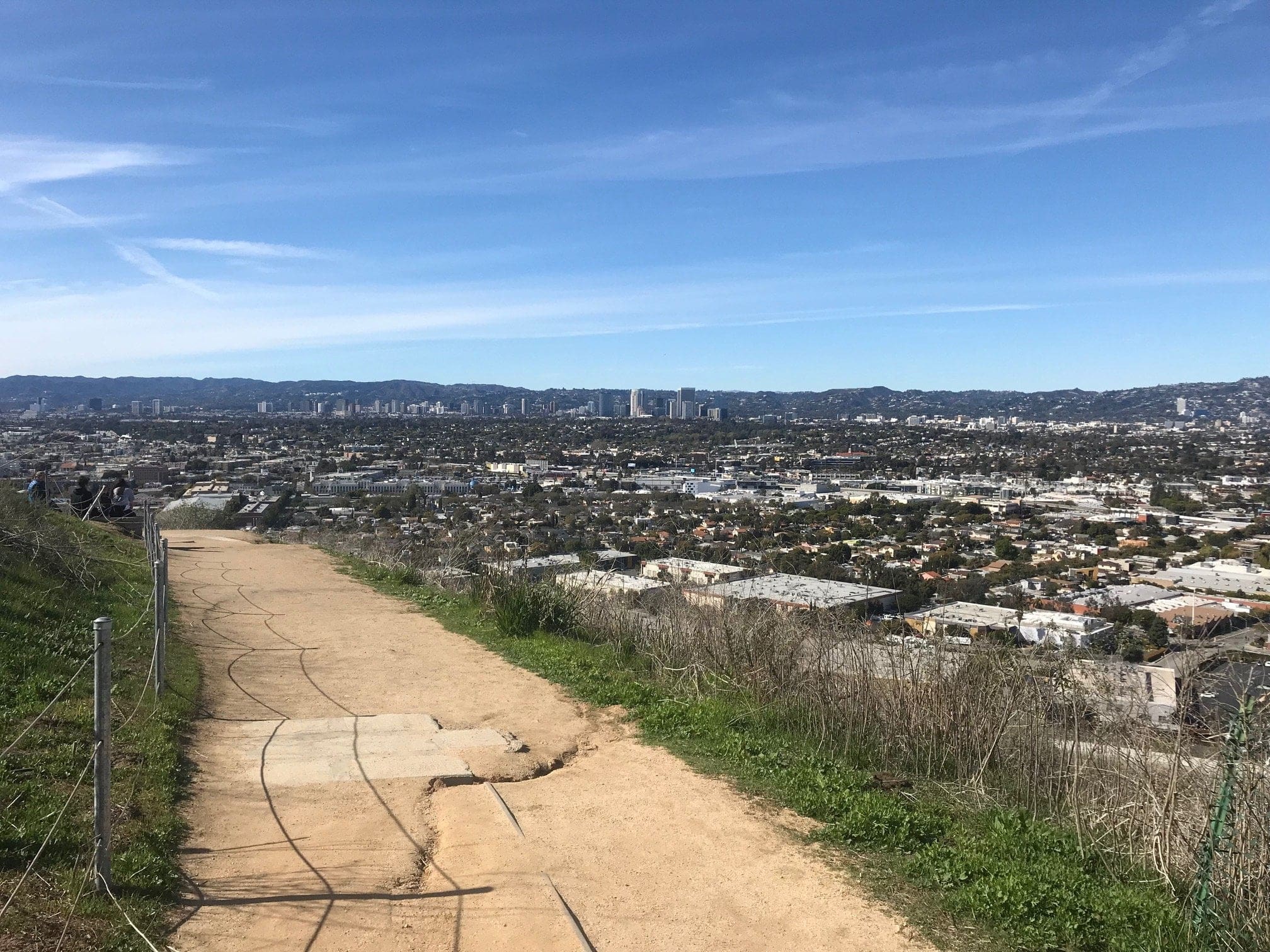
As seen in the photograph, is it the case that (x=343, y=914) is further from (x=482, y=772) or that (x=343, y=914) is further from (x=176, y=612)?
(x=176, y=612)

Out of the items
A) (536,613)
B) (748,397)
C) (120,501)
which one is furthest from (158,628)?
(748,397)

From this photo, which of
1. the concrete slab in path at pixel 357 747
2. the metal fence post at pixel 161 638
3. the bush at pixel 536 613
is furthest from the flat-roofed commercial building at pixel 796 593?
the metal fence post at pixel 161 638

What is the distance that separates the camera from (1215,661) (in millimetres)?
5984

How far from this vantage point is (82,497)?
20.1 meters

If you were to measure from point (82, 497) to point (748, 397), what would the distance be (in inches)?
4372

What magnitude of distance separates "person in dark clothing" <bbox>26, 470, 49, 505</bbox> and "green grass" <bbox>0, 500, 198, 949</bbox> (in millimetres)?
6988

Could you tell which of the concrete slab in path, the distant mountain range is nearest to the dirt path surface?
the concrete slab in path

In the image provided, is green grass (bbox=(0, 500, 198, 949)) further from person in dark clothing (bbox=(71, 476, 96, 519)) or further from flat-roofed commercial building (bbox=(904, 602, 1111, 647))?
person in dark clothing (bbox=(71, 476, 96, 519))

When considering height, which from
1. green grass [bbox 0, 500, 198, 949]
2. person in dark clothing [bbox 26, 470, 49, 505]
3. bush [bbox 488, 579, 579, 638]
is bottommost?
bush [bbox 488, 579, 579, 638]

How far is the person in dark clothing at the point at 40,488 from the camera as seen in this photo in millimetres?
17236

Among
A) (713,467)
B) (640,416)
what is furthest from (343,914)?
(640,416)

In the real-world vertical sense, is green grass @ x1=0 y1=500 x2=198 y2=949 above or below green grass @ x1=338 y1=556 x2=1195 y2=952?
above

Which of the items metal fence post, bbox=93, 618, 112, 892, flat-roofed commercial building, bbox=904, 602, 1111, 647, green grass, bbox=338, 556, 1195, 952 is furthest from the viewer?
flat-roofed commercial building, bbox=904, 602, 1111, 647

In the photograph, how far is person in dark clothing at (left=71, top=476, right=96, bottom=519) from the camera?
767 inches
